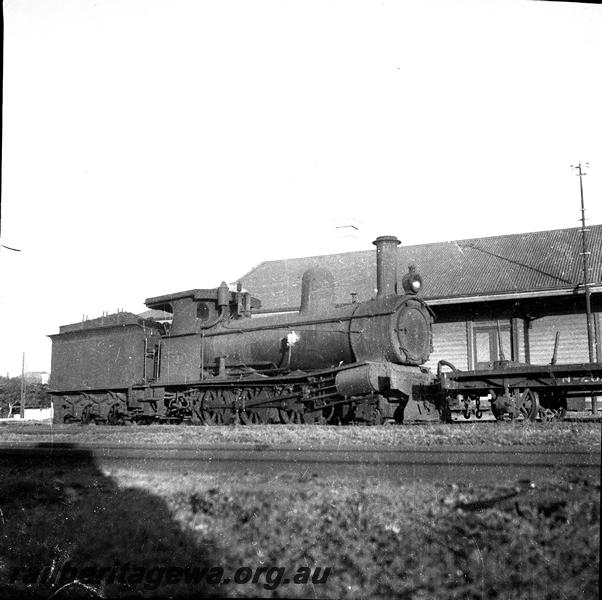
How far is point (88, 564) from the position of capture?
12.5 feet

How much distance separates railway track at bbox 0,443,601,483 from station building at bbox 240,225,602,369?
1339 centimetres

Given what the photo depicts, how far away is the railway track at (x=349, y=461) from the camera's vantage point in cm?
481

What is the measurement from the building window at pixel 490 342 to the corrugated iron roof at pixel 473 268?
1447mm

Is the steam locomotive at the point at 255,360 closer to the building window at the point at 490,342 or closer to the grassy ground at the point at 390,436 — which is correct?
the grassy ground at the point at 390,436

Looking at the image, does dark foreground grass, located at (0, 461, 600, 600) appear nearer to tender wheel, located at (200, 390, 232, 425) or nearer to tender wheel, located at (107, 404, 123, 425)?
tender wheel, located at (200, 390, 232, 425)

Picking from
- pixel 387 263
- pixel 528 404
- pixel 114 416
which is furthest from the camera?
pixel 114 416

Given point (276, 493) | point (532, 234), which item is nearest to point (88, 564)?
point (276, 493)

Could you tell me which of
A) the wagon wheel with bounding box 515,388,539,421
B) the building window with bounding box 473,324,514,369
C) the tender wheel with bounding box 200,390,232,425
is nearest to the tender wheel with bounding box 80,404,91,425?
the tender wheel with bounding box 200,390,232,425

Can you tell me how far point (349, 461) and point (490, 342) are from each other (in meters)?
17.2

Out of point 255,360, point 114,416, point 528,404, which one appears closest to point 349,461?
point 528,404

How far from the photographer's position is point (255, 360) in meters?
13.7

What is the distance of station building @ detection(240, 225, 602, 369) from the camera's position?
66.8 ft

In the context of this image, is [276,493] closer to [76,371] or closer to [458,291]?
[76,371]

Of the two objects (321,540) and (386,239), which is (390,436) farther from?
(386,239)
